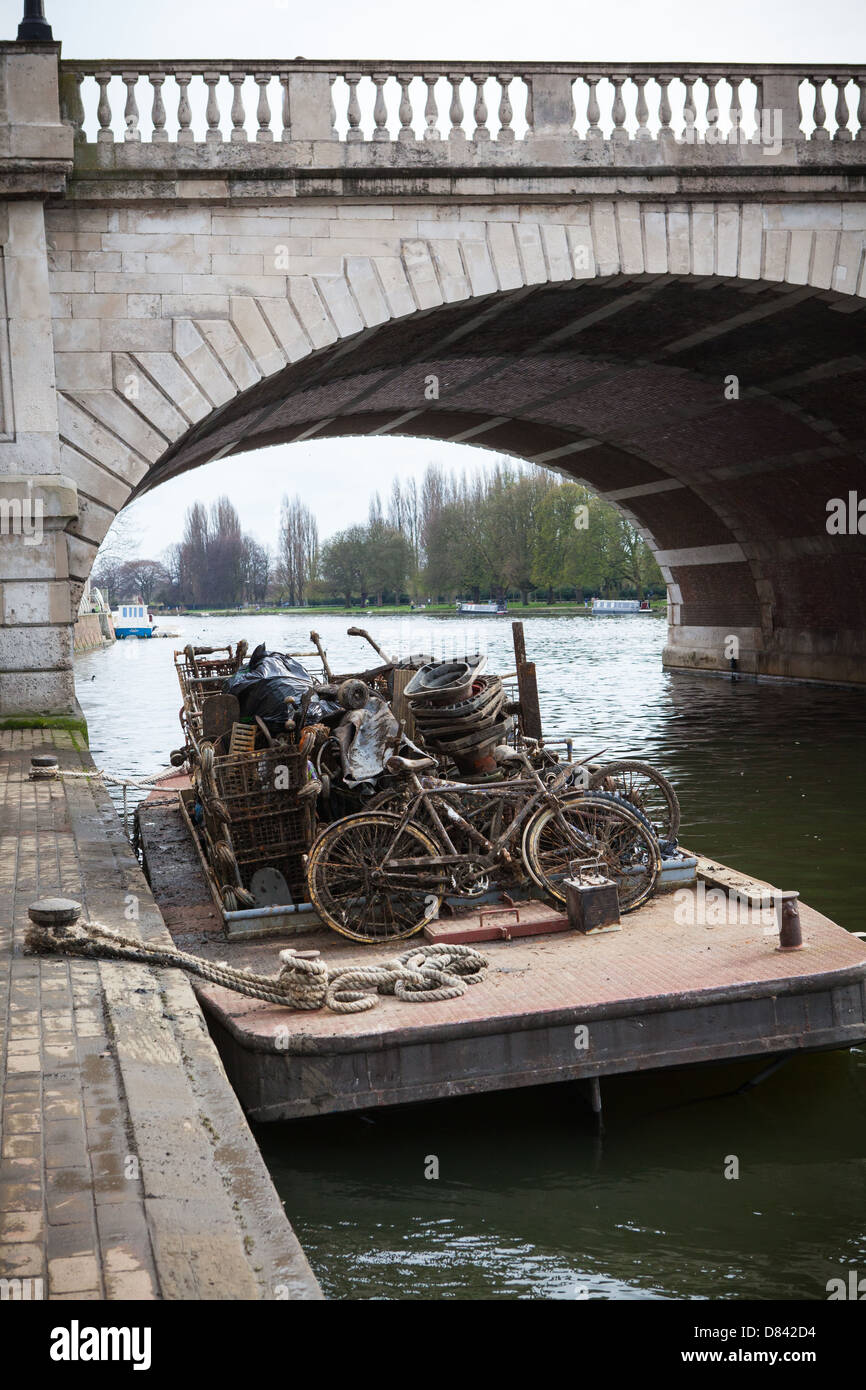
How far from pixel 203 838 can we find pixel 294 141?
7.89 m

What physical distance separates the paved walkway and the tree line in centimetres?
4638

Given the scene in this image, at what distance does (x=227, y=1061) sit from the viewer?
614 centimetres

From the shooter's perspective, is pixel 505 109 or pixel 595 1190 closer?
pixel 595 1190

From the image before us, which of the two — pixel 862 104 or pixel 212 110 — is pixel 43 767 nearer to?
pixel 212 110

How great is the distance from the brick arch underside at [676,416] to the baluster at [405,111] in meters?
1.88

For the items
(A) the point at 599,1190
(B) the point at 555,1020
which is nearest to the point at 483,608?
(B) the point at 555,1020

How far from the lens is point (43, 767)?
11.1 m

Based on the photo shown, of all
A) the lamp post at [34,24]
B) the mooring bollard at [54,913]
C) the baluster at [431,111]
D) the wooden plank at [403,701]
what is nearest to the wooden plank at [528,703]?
the wooden plank at [403,701]

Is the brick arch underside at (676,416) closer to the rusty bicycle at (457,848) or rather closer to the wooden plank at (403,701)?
the wooden plank at (403,701)

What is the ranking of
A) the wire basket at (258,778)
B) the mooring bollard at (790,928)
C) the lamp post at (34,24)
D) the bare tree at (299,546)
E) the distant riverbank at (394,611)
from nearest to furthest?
the mooring bollard at (790,928)
the wire basket at (258,778)
the lamp post at (34,24)
the distant riverbank at (394,611)
the bare tree at (299,546)

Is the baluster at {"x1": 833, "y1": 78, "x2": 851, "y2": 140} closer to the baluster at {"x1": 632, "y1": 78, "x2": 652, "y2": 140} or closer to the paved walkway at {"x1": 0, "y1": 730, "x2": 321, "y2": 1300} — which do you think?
the baluster at {"x1": 632, "y1": 78, "x2": 652, "y2": 140}

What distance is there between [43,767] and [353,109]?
7.93 metres

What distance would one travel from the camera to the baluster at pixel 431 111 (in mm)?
14047

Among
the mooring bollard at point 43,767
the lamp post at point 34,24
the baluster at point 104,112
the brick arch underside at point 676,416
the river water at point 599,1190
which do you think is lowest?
the river water at point 599,1190
